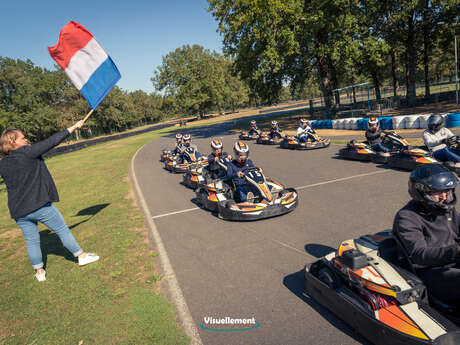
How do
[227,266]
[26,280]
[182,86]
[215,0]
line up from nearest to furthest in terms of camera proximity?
[227,266]
[26,280]
[215,0]
[182,86]

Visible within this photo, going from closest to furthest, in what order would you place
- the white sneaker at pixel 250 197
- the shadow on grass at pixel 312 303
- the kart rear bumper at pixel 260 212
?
the shadow on grass at pixel 312 303 < the kart rear bumper at pixel 260 212 < the white sneaker at pixel 250 197

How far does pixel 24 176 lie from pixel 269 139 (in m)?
15.5

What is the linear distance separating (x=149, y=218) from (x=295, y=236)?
4005 mm

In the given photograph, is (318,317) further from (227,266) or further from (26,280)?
(26,280)

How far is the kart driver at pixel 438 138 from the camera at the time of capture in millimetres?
7895

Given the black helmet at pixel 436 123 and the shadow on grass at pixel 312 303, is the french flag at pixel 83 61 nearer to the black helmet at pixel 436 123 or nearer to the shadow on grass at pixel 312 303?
the shadow on grass at pixel 312 303

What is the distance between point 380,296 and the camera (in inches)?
112

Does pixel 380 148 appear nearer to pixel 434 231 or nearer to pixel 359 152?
pixel 359 152

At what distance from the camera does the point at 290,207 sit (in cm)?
646

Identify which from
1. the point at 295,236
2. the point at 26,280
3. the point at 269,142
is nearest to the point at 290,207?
the point at 295,236

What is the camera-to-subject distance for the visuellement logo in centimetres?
334

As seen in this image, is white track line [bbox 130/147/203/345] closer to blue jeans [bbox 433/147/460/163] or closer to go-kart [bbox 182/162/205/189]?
go-kart [bbox 182/162/205/189]

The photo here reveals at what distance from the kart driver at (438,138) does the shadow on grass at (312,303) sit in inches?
244

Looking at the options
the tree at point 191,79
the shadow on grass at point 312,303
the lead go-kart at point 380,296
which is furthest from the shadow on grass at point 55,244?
the tree at point 191,79
